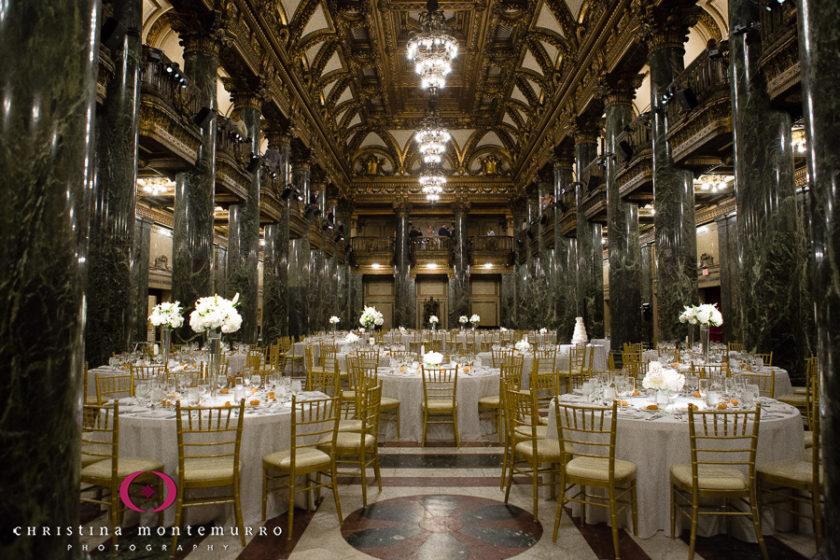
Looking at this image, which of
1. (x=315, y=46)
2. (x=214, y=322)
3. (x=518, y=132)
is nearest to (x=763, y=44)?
(x=214, y=322)

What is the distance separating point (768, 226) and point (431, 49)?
24.7 feet

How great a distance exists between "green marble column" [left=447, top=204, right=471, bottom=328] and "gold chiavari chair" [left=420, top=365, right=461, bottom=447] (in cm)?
1832

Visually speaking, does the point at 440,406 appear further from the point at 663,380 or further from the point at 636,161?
the point at 636,161

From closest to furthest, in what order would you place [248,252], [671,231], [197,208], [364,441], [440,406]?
[364,441] < [440,406] < [197,208] < [671,231] < [248,252]

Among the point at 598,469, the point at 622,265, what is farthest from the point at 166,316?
the point at 622,265

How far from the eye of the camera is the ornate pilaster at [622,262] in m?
11.7

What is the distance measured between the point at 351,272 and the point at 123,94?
20488mm

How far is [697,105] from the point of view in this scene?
27.2ft

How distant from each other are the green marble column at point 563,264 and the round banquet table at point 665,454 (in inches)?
500

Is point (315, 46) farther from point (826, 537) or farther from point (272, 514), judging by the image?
point (826, 537)

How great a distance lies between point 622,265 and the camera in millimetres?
11727

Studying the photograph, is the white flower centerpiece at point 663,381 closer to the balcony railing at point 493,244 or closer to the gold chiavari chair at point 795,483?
the gold chiavari chair at point 795,483

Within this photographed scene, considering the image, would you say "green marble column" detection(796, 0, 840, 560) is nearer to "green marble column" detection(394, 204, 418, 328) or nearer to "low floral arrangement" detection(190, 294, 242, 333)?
"low floral arrangement" detection(190, 294, 242, 333)

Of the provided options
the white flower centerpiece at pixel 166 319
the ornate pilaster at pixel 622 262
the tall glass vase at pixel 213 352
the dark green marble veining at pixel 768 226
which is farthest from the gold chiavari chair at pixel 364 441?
the ornate pilaster at pixel 622 262
